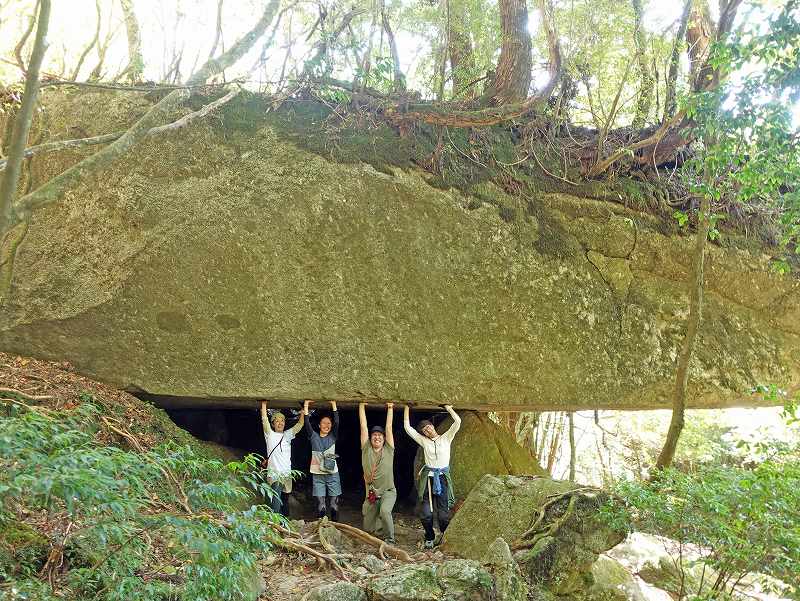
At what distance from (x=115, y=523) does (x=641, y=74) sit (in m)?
8.15

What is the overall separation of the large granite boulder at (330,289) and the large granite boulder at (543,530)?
48.8 inches

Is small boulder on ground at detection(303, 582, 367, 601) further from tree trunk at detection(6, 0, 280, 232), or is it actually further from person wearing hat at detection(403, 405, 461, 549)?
tree trunk at detection(6, 0, 280, 232)

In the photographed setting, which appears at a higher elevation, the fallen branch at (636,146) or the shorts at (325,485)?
the fallen branch at (636,146)

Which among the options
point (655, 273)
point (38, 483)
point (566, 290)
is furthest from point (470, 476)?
point (38, 483)

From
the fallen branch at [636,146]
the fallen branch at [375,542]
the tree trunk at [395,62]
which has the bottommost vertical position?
the fallen branch at [375,542]

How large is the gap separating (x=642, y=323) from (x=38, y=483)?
6969mm

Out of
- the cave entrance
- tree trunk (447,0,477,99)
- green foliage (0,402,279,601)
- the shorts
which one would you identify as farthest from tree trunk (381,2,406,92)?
green foliage (0,402,279,601)

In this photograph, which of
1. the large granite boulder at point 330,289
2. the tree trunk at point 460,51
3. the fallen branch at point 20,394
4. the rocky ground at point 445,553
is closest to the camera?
the rocky ground at point 445,553

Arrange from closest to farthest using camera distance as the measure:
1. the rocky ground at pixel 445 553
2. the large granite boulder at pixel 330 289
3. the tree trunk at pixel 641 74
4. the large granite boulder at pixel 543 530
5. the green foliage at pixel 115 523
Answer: the green foliage at pixel 115 523 < the rocky ground at pixel 445 553 < the large granite boulder at pixel 543 530 < the large granite boulder at pixel 330 289 < the tree trunk at pixel 641 74

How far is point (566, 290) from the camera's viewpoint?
24.4 feet

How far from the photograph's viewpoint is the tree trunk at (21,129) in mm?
3400

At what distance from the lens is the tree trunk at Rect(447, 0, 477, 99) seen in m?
8.06

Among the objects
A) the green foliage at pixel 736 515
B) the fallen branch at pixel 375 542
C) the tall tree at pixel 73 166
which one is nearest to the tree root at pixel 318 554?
the fallen branch at pixel 375 542

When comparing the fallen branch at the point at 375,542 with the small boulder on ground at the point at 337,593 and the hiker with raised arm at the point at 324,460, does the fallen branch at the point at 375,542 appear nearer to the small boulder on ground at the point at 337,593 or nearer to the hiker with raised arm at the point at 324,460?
the hiker with raised arm at the point at 324,460
